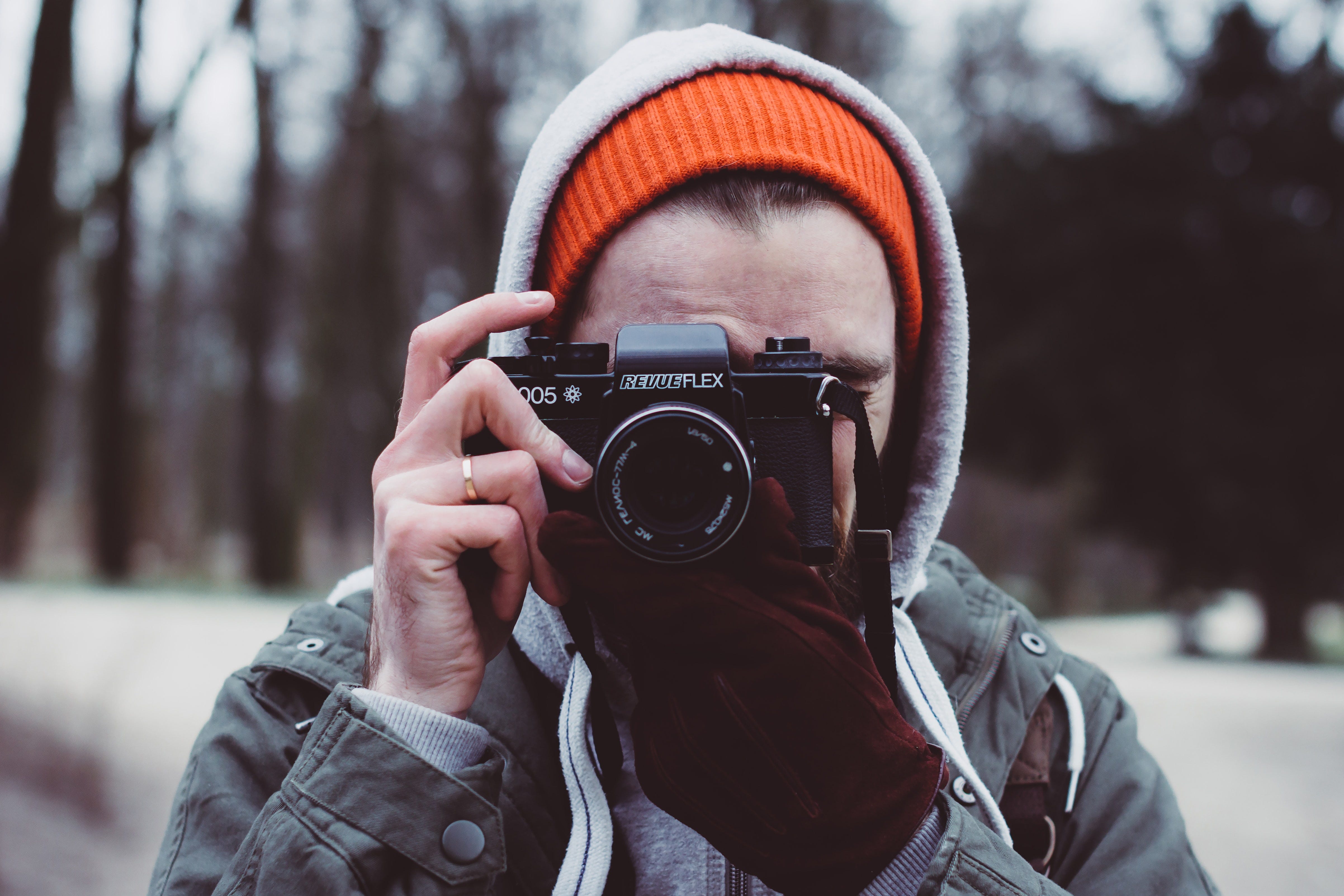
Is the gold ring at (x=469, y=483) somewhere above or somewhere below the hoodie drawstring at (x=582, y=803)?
above

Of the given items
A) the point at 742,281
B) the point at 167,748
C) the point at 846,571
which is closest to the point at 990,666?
the point at 846,571

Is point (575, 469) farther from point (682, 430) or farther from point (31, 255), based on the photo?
point (31, 255)

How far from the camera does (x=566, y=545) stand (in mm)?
1139

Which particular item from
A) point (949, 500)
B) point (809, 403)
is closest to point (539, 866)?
point (809, 403)

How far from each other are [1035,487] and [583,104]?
456 inches

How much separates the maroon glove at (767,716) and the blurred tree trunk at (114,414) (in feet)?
36.9

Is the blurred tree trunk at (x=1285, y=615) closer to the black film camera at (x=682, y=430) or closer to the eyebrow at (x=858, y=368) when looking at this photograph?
the eyebrow at (x=858, y=368)

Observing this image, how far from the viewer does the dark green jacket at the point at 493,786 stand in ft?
3.53

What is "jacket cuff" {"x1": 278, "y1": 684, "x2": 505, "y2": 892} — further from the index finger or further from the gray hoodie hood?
the gray hoodie hood

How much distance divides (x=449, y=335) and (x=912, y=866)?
33.6 inches

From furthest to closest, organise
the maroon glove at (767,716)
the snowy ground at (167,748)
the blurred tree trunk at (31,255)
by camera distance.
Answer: the blurred tree trunk at (31,255) < the snowy ground at (167,748) < the maroon glove at (767,716)

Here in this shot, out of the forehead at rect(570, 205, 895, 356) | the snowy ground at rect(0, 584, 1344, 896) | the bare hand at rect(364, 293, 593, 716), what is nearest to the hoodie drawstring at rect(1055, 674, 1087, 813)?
the forehead at rect(570, 205, 895, 356)

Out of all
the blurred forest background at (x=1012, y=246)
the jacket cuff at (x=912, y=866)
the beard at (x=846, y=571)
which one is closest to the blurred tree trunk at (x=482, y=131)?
the blurred forest background at (x=1012, y=246)

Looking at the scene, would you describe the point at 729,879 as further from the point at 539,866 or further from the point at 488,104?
the point at 488,104
